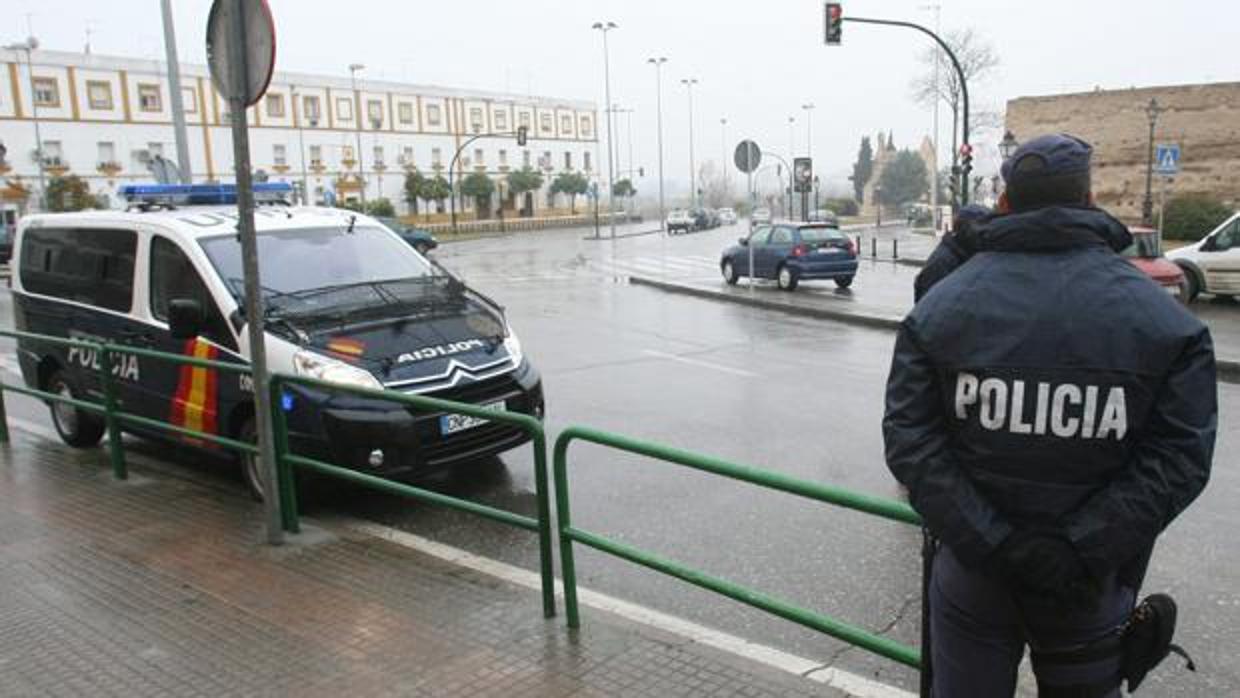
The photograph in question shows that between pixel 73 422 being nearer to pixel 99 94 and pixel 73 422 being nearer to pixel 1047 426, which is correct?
pixel 1047 426

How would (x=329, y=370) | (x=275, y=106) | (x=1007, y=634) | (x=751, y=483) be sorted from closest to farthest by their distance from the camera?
(x=1007, y=634), (x=751, y=483), (x=329, y=370), (x=275, y=106)

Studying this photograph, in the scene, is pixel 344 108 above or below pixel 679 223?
above

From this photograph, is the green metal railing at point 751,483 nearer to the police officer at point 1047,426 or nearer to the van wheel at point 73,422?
the police officer at point 1047,426

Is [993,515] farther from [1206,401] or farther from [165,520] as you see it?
[165,520]

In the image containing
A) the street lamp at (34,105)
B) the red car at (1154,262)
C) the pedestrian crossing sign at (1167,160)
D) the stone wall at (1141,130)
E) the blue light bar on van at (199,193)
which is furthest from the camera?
the street lamp at (34,105)

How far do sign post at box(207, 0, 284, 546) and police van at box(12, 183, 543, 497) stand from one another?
0.53 metres

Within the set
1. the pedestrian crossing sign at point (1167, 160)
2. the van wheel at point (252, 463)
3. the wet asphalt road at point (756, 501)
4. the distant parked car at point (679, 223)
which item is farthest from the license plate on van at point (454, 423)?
the distant parked car at point (679, 223)

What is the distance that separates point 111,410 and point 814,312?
12091 millimetres

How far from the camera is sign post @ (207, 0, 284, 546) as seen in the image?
16.0 feet

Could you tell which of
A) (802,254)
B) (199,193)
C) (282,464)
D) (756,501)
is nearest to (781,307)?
(802,254)

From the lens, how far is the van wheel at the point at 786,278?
2103 centimetres

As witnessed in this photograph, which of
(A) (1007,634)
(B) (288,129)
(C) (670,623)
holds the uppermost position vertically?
(B) (288,129)

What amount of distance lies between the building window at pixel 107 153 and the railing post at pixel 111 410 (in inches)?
2763

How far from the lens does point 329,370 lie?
5910mm
